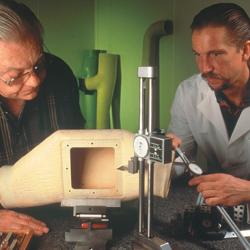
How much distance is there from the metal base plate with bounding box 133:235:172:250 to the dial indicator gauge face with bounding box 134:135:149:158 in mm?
194

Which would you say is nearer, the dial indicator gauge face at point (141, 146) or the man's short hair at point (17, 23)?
the dial indicator gauge face at point (141, 146)

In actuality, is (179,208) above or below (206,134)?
below

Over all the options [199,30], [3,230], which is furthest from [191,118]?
[3,230]

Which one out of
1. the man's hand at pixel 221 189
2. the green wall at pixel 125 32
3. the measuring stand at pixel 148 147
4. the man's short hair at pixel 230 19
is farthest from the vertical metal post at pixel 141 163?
the man's short hair at pixel 230 19

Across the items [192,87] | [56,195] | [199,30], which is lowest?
[56,195]

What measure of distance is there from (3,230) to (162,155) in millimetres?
448

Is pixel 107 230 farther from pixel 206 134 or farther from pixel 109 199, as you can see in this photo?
pixel 206 134

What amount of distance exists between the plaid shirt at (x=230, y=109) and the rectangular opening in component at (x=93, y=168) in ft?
1.61

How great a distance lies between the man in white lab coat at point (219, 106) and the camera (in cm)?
110

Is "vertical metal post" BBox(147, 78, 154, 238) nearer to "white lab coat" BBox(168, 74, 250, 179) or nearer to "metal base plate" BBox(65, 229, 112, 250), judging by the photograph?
"metal base plate" BBox(65, 229, 112, 250)

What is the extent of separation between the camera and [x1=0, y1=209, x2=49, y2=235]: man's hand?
0.94 meters

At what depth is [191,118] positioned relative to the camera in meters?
1.30

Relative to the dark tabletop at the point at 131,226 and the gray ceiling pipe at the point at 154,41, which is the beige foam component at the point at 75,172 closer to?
the dark tabletop at the point at 131,226

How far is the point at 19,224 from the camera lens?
957 mm
